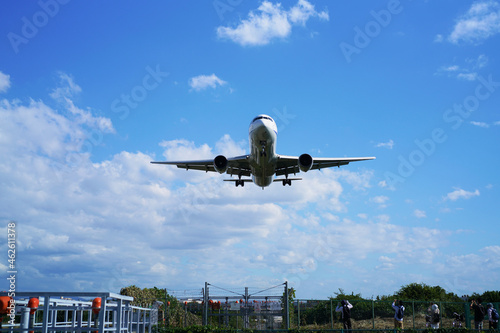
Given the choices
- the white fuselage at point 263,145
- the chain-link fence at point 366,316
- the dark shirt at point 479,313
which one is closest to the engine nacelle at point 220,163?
the white fuselage at point 263,145

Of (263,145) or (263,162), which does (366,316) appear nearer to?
(263,162)

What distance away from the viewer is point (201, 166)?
106 ft

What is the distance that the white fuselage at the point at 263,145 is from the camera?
2517cm

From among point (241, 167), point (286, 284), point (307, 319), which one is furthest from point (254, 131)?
point (307, 319)

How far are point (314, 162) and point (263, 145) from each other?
6.89 meters

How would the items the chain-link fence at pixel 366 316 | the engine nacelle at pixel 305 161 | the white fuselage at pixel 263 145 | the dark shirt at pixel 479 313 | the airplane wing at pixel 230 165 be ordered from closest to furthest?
the dark shirt at pixel 479 313
the white fuselage at pixel 263 145
the chain-link fence at pixel 366 316
the engine nacelle at pixel 305 161
the airplane wing at pixel 230 165

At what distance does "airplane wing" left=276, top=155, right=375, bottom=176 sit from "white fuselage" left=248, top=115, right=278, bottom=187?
1.96 meters

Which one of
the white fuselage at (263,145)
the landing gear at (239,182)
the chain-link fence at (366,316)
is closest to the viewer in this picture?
the white fuselage at (263,145)

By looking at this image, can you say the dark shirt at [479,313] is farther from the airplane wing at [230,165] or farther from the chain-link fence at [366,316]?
the airplane wing at [230,165]

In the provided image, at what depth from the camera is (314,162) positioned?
31406mm

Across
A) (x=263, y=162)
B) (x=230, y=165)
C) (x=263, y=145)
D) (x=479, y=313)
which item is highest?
(x=230, y=165)

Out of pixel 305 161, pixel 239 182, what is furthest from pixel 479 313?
pixel 239 182

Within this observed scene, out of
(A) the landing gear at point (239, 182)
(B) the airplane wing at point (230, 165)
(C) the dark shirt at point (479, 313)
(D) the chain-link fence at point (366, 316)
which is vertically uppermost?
(B) the airplane wing at point (230, 165)

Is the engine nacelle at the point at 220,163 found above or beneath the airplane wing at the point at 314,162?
beneath
